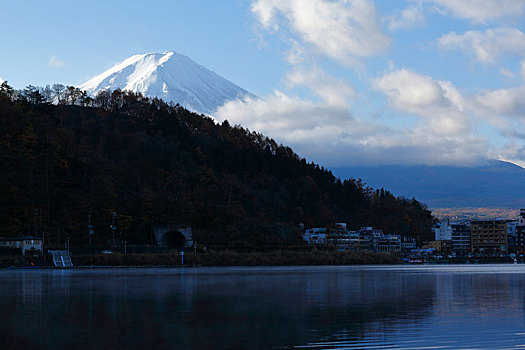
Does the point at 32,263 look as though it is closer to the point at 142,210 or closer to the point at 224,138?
the point at 142,210

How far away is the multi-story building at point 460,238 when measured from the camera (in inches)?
6152

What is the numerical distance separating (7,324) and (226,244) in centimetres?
7908

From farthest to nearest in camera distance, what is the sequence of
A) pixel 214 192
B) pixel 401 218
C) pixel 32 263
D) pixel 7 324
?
1. pixel 401 218
2. pixel 214 192
3. pixel 32 263
4. pixel 7 324

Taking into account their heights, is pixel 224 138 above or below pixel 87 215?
above

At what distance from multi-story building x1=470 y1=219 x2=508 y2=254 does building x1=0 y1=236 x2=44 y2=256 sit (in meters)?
107

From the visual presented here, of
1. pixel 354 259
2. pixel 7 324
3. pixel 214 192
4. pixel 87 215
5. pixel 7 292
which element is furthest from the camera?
pixel 214 192

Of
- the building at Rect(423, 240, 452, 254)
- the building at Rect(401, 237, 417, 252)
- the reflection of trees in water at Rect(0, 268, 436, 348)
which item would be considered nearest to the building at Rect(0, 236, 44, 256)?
the reflection of trees in water at Rect(0, 268, 436, 348)

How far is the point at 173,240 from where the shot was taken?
331 feet

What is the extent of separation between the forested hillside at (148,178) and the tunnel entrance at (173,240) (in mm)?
2603

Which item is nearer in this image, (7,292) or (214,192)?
(7,292)

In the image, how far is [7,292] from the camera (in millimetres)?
29000

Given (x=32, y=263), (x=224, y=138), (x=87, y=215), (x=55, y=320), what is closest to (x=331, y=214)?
(x=224, y=138)

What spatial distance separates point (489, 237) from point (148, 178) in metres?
85.4

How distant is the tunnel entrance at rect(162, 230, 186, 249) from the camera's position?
319 ft
